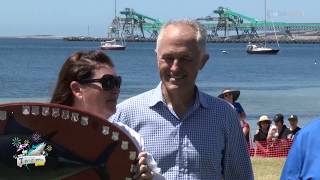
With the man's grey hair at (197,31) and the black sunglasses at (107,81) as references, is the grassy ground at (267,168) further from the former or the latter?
the black sunglasses at (107,81)

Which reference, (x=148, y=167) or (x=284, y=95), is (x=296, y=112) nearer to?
(x=284, y=95)

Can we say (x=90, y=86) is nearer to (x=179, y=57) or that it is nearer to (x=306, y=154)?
(x=179, y=57)

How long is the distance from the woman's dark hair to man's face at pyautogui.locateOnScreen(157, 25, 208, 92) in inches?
10.7

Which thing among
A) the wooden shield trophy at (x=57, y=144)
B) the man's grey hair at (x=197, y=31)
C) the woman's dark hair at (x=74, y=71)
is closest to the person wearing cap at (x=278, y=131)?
the man's grey hair at (x=197, y=31)

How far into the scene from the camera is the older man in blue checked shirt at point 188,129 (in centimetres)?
395

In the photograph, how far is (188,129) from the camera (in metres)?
4.01

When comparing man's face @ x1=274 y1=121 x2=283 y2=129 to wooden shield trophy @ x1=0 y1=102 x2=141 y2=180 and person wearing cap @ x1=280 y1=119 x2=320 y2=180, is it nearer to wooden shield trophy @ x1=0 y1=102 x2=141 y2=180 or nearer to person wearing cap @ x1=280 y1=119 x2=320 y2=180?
person wearing cap @ x1=280 y1=119 x2=320 y2=180

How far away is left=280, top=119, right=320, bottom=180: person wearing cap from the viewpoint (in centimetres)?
379

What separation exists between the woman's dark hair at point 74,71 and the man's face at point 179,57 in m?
0.27

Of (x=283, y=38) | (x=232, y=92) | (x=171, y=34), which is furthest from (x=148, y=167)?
(x=283, y=38)

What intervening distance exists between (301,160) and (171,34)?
0.83m

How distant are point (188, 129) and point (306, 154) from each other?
571 millimetres

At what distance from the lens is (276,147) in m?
13.5

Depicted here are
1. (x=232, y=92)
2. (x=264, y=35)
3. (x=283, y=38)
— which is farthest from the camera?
(x=283, y=38)
